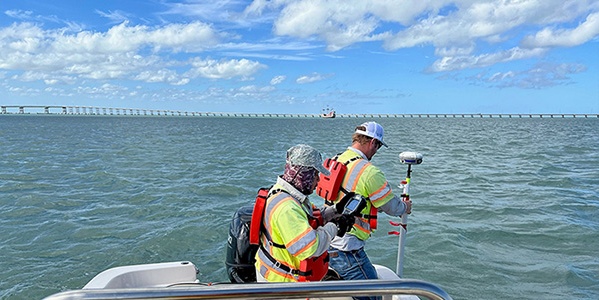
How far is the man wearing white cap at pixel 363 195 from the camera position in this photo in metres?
3.93

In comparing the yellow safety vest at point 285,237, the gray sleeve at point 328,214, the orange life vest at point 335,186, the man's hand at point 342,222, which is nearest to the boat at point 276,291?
the yellow safety vest at point 285,237

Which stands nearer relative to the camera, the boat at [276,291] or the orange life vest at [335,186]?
the boat at [276,291]

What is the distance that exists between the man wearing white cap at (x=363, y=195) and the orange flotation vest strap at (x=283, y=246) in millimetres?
693

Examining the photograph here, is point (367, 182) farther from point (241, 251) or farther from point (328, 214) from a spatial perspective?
point (241, 251)

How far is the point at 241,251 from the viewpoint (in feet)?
11.8

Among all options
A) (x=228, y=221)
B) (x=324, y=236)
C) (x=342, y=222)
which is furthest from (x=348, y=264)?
(x=228, y=221)

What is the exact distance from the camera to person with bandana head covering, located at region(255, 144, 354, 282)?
118 inches

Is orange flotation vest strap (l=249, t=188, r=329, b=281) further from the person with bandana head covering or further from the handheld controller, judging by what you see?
the handheld controller

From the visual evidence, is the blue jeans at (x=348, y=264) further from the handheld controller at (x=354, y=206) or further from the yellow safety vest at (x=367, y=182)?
the handheld controller at (x=354, y=206)

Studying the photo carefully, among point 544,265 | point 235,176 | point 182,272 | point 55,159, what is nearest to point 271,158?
point 235,176

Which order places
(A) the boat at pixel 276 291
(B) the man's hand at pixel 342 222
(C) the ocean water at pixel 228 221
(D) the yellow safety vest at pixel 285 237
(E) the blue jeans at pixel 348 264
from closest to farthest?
(A) the boat at pixel 276 291
(D) the yellow safety vest at pixel 285 237
(B) the man's hand at pixel 342 222
(E) the blue jeans at pixel 348 264
(C) the ocean water at pixel 228 221

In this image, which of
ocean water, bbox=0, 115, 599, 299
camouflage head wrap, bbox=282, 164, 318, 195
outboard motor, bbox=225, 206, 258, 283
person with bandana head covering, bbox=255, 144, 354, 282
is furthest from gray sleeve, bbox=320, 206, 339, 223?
ocean water, bbox=0, 115, 599, 299

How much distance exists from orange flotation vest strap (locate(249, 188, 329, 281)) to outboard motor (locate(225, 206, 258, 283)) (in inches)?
9.7

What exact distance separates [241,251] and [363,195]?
1.19 meters
